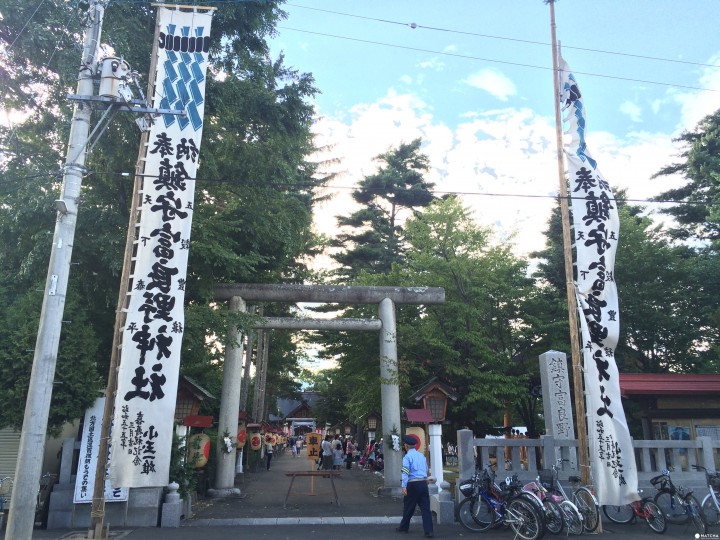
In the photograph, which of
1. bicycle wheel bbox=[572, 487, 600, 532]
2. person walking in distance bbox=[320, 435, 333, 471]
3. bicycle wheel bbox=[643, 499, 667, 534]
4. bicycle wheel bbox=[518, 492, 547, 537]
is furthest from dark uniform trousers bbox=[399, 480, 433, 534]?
person walking in distance bbox=[320, 435, 333, 471]

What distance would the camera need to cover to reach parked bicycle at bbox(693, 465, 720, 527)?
974 centimetres

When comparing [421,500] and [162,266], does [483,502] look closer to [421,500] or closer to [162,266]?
[421,500]

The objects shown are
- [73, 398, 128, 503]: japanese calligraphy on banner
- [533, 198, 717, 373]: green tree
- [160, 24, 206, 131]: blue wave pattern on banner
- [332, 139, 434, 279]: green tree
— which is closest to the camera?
[73, 398, 128, 503]: japanese calligraphy on banner

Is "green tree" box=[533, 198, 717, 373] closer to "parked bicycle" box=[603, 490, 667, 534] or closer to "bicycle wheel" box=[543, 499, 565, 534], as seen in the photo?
"parked bicycle" box=[603, 490, 667, 534]

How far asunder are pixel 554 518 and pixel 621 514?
2.30 metres

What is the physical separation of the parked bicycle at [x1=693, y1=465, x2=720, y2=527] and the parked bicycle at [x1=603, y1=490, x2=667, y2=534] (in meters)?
0.76

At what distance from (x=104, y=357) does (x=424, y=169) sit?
26424mm

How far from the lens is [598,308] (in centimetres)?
990

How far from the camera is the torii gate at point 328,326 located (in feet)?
50.9

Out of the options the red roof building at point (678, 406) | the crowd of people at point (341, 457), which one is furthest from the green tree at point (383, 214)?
the red roof building at point (678, 406)

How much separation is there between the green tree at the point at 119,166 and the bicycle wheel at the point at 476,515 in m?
6.96

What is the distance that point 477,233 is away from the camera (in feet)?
64.7

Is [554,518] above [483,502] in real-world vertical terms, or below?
below

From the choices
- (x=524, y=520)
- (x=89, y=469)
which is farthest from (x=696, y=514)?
(x=89, y=469)
